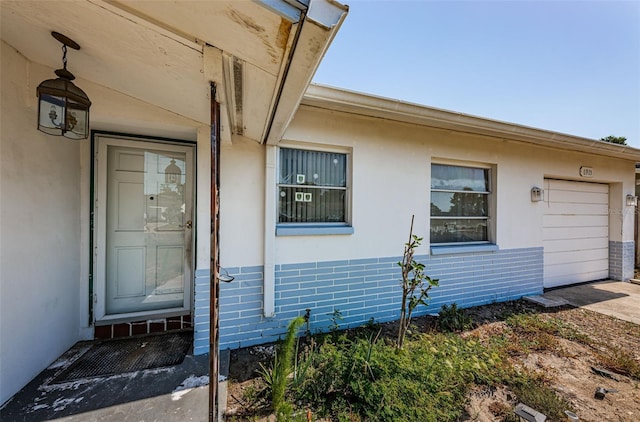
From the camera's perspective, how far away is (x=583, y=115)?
17.2 feet

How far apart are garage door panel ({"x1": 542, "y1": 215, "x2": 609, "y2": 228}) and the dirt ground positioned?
5.63 feet

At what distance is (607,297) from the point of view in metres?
4.15

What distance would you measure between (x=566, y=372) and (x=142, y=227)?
4520 millimetres

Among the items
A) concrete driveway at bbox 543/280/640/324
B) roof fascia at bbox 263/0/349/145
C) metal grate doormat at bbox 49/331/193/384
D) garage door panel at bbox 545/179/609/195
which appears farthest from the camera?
garage door panel at bbox 545/179/609/195

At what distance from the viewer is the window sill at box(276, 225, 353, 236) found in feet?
8.77

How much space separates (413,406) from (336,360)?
2.13 feet

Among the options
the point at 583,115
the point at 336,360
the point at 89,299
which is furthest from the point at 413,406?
Result: the point at 583,115

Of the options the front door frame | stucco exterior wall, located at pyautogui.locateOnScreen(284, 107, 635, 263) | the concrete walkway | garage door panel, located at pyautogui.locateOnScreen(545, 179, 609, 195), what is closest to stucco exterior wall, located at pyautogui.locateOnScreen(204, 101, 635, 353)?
stucco exterior wall, located at pyautogui.locateOnScreen(284, 107, 635, 263)

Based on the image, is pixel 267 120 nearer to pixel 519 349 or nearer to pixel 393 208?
pixel 393 208

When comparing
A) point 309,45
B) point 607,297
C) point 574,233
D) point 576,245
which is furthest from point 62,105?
point 576,245

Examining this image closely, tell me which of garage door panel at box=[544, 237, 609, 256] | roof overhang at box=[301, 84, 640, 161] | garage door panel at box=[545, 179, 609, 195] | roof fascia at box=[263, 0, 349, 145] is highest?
roof overhang at box=[301, 84, 640, 161]

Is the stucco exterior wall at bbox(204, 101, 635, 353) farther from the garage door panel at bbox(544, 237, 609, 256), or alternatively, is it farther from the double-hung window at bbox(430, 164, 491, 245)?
the garage door panel at bbox(544, 237, 609, 256)

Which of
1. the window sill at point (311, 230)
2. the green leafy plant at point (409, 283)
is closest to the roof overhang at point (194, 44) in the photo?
the window sill at point (311, 230)

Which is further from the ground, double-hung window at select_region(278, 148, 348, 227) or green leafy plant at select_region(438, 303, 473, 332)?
double-hung window at select_region(278, 148, 348, 227)
